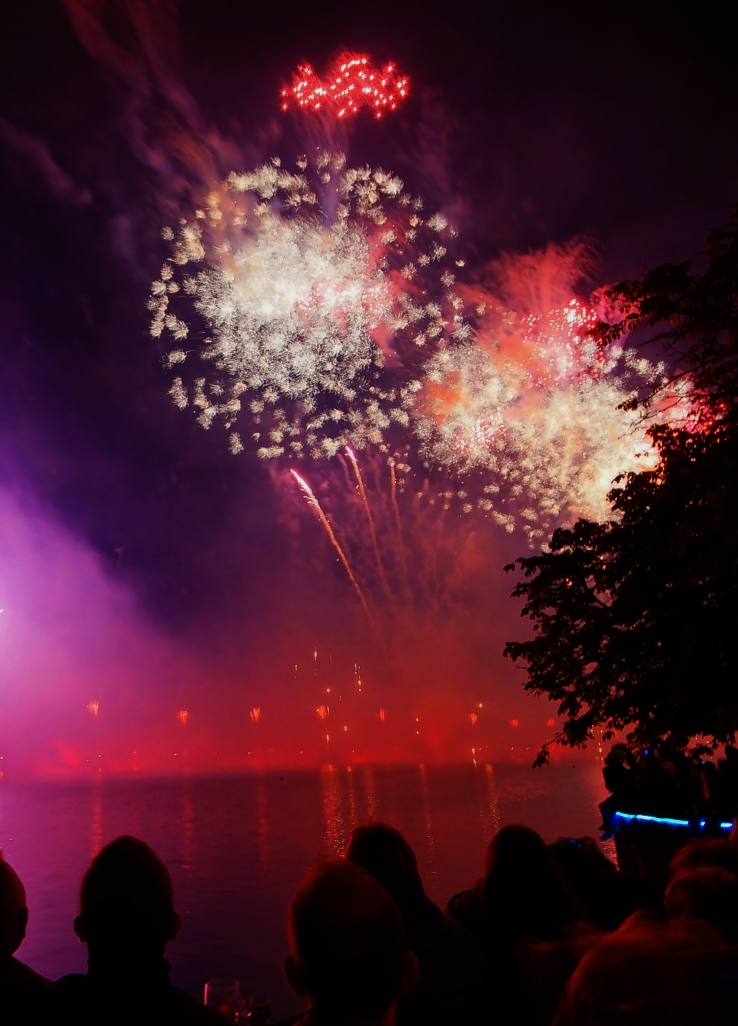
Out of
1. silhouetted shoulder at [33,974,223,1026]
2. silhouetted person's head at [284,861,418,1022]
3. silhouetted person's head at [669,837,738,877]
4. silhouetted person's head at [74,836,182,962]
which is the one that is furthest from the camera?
silhouetted person's head at [669,837,738,877]

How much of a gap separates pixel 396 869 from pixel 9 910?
82.7 inches

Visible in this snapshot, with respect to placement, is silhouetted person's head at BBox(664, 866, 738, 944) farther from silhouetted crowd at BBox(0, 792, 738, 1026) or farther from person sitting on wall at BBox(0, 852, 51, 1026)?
person sitting on wall at BBox(0, 852, 51, 1026)

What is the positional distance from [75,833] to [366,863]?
69316 mm

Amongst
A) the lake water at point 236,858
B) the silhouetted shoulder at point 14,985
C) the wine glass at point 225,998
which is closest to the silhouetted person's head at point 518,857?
the lake water at point 236,858

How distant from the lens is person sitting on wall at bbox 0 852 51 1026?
3516 millimetres

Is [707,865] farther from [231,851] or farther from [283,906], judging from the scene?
[231,851]

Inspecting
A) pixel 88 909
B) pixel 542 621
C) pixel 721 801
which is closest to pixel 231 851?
pixel 542 621

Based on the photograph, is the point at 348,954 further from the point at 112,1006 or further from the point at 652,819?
the point at 652,819

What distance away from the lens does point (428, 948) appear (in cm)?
398

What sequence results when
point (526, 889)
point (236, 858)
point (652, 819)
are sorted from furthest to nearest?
point (236, 858)
point (652, 819)
point (526, 889)

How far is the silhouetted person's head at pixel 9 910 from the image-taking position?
3.62m

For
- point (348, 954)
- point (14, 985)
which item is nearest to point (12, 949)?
point (14, 985)

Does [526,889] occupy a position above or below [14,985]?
above

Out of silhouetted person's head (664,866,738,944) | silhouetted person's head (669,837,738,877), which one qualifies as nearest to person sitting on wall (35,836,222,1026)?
silhouetted person's head (664,866,738,944)
